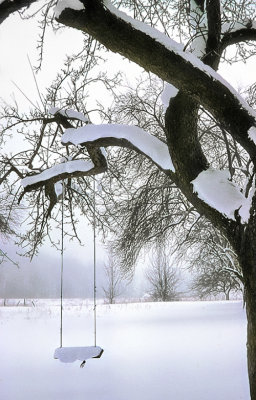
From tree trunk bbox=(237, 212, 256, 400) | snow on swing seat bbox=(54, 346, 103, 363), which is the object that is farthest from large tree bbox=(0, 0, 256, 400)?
snow on swing seat bbox=(54, 346, 103, 363)

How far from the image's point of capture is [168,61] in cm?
348

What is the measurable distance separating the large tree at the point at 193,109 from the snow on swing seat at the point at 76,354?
203 cm

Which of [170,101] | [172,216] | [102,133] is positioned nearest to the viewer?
[170,101]

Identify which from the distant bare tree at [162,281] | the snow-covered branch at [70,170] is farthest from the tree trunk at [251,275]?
the distant bare tree at [162,281]

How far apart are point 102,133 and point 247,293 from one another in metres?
2.48

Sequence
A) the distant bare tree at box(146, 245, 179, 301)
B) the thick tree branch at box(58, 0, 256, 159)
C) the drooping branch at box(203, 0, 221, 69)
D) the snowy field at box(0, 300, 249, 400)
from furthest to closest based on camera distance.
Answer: the distant bare tree at box(146, 245, 179, 301) < the snowy field at box(0, 300, 249, 400) < the drooping branch at box(203, 0, 221, 69) < the thick tree branch at box(58, 0, 256, 159)

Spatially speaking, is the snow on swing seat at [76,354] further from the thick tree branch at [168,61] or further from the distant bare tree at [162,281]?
the distant bare tree at [162,281]

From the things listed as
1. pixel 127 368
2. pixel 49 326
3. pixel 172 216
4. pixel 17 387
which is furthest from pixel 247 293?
pixel 49 326

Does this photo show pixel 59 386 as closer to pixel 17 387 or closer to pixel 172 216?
pixel 17 387

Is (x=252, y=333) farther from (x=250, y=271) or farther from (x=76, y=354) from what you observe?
(x=76, y=354)

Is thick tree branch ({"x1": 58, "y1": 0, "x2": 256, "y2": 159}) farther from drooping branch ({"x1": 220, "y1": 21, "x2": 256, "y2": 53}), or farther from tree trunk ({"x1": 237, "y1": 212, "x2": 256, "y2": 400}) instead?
drooping branch ({"x1": 220, "y1": 21, "x2": 256, "y2": 53})

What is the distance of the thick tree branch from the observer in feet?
11.2

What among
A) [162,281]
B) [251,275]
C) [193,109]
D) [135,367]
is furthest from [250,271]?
[162,281]

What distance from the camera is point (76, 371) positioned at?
20.3 feet
